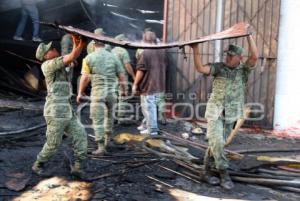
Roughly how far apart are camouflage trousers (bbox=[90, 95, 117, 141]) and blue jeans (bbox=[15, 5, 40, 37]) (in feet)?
20.4

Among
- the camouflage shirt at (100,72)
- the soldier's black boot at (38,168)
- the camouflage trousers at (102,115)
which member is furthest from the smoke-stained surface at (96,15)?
the soldier's black boot at (38,168)

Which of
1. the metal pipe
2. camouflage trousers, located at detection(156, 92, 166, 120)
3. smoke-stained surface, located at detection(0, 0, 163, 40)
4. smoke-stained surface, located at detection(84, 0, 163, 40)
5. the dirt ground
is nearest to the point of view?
the dirt ground

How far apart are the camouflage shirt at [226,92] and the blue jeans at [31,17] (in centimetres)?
834

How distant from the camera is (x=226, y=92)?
6.96 m

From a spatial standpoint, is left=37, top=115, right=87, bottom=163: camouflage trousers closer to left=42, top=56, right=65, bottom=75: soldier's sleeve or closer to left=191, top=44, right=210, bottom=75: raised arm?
left=42, top=56, right=65, bottom=75: soldier's sleeve

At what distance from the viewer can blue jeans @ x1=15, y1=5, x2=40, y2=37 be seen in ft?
45.6

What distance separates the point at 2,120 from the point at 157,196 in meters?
5.48

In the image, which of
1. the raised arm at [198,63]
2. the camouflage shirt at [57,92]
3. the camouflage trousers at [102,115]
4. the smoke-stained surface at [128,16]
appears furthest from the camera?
the smoke-stained surface at [128,16]

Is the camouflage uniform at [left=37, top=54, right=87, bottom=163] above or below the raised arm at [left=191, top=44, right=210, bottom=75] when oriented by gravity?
below

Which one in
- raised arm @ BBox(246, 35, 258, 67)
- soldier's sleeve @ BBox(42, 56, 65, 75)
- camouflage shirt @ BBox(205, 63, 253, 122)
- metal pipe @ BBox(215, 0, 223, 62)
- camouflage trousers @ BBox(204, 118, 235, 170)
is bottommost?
camouflage trousers @ BBox(204, 118, 235, 170)

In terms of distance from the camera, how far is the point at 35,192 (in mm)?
6523

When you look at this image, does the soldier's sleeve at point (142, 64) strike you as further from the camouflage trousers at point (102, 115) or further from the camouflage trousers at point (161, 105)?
the camouflage trousers at point (102, 115)

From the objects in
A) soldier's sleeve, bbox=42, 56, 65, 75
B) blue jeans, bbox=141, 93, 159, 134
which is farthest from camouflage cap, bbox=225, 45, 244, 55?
blue jeans, bbox=141, 93, 159, 134

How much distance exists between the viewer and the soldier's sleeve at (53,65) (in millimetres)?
6637
